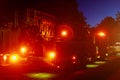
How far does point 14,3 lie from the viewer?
143ft

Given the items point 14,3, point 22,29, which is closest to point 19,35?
point 22,29

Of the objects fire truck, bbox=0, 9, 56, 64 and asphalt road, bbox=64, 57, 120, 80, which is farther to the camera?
fire truck, bbox=0, 9, 56, 64

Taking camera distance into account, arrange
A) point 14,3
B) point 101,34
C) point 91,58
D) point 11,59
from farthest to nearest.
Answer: point 14,3 → point 101,34 → point 91,58 → point 11,59

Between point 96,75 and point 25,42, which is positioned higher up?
point 25,42

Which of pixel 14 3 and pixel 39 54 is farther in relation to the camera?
pixel 14 3

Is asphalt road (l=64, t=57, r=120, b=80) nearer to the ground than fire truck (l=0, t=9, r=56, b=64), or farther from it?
nearer to the ground

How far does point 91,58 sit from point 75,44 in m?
7.19

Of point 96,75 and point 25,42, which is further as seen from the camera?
point 25,42

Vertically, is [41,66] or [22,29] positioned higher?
[22,29]

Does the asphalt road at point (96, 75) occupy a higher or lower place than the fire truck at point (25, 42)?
lower

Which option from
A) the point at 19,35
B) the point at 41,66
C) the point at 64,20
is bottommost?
the point at 41,66

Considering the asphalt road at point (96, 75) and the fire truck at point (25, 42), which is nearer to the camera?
the asphalt road at point (96, 75)

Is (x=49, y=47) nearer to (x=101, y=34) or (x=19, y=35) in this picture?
(x=19, y=35)

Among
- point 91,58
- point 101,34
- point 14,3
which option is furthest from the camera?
point 14,3
